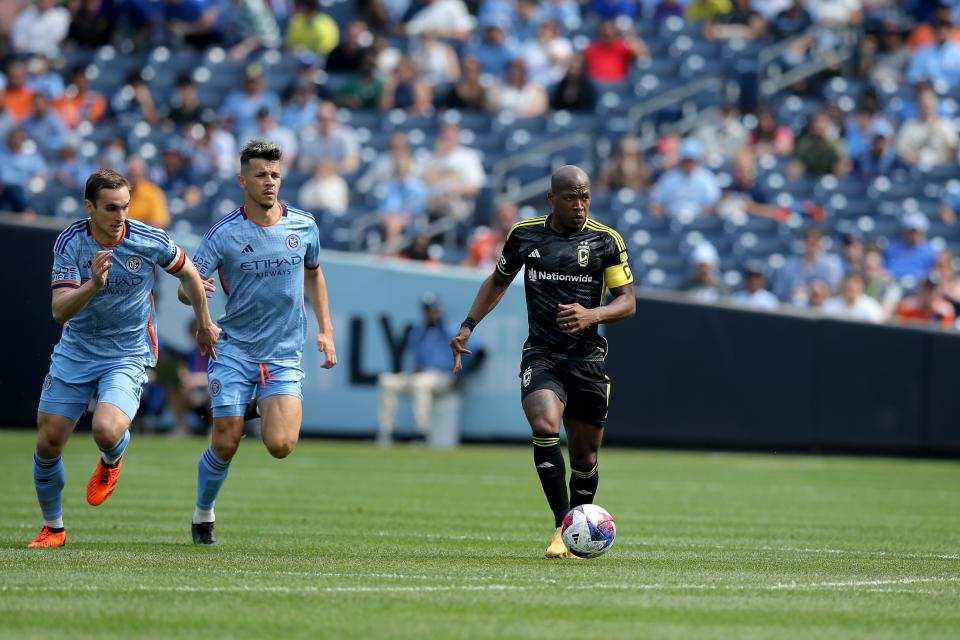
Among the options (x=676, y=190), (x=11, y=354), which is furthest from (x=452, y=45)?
(x=11, y=354)

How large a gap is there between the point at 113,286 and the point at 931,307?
14.6 meters

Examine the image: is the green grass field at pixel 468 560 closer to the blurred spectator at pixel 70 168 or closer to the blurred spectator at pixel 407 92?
the blurred spectator at pixel 70 168

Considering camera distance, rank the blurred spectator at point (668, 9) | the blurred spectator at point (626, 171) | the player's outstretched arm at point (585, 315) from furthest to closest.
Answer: the blurred spectator at point (668, 9), the blurred spectator at point (626, 171), the player's outstretched arm at point (585, 315)

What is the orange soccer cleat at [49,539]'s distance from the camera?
10078 millimetres

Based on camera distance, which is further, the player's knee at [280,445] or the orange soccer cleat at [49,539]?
the player's knee at [280,445]

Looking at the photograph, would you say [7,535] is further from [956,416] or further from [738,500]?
[956,416]

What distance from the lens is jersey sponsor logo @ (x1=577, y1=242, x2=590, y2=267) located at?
10.4m

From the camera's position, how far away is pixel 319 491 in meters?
15.7

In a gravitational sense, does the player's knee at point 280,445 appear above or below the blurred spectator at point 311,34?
below

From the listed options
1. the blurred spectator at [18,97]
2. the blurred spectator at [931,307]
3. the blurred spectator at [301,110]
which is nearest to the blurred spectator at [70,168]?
the blurred spectator at [18,97]

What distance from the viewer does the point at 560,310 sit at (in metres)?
10.2

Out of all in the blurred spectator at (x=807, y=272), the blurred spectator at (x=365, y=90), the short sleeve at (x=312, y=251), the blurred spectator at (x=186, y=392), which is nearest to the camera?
the short sleeve at (x=312, y=251)

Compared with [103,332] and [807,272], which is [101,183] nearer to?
[103,332]

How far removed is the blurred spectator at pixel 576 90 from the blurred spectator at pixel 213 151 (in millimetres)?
5352
